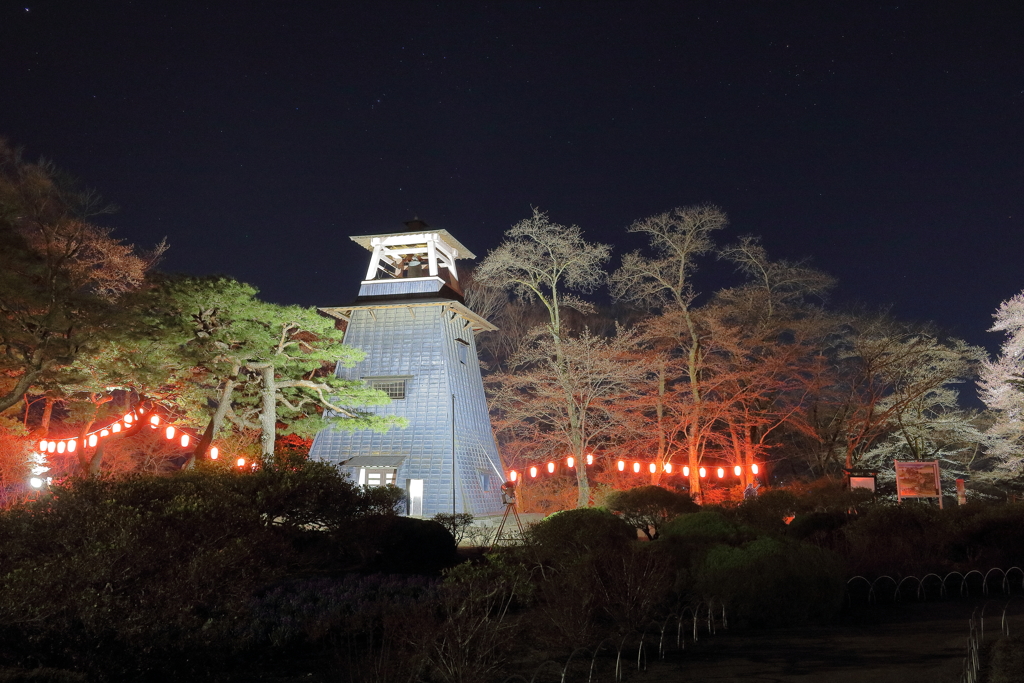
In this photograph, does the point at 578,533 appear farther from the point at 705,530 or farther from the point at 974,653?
the point at 974,653

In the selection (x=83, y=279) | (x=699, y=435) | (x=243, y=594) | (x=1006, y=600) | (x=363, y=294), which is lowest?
(x=1006, y=600)

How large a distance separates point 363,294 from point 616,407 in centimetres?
1066

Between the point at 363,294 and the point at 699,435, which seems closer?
the point at 699,435

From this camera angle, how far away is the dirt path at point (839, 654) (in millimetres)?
6156

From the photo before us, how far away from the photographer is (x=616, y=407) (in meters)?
24.8

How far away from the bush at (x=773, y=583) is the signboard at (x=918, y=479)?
10.3 metres

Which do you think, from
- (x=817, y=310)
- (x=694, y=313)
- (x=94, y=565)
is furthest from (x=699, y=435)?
(x=94, y=565)

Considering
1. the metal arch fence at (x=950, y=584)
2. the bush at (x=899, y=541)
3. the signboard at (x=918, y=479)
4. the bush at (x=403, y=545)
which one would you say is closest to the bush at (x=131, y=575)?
the bush at (x=403, y=545)

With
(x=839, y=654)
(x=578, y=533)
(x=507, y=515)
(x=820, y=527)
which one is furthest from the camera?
(x=507, y=515)

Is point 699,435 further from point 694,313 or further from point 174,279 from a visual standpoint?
point 174,279

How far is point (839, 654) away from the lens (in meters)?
7.02

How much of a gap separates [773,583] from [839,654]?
1.34m

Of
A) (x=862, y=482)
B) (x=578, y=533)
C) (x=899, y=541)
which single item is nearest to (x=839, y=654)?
(x=578, y=533)

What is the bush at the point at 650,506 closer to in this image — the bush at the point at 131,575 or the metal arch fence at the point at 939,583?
the metal arch fence at the point at 939,583
